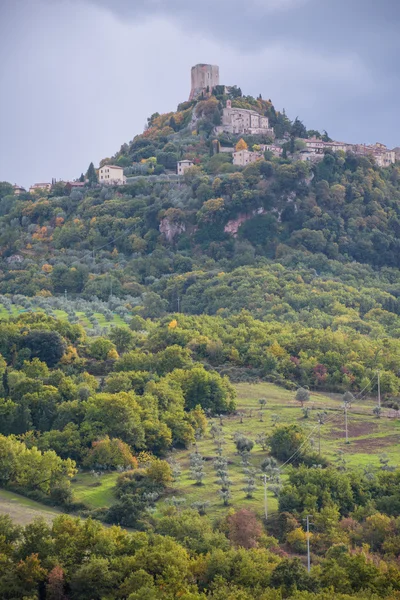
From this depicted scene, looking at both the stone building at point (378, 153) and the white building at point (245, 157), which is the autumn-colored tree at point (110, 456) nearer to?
the white building at point (245, 157)

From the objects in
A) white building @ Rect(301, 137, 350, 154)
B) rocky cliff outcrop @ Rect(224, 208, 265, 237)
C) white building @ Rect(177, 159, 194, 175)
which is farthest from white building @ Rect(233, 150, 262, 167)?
rocky cliff outcrop @ Rect(224, 208, 265, 237)

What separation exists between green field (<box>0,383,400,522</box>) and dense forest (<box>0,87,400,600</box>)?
66 centimetres

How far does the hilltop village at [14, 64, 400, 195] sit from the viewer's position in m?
136

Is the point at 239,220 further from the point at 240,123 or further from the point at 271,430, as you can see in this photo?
the point at 271,430

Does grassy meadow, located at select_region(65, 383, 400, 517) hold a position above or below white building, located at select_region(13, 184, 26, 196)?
below

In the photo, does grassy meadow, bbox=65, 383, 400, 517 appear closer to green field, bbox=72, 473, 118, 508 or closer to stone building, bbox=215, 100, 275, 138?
green field, bbox=72, 473, 118, 508

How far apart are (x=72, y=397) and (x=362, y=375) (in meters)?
23.8

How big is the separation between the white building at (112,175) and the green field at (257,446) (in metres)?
71.6

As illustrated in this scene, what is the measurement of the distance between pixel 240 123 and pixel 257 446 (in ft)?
311

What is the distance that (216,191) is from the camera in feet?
424

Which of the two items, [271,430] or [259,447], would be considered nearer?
[259,447]

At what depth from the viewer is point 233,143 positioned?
142 metres

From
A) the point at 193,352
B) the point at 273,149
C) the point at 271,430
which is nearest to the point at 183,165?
the point at 273,149

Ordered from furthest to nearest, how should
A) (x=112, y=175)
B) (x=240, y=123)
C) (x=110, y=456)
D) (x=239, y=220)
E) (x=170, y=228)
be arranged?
(x=240, y=123) → (x=112, y=175) → (x=170, y=228) → (x=239, y=220) → (x=110, y=456)
